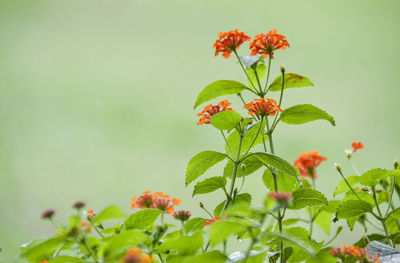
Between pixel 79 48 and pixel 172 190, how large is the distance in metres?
0.82

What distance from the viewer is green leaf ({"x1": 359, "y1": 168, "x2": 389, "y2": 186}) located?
0.63 meters

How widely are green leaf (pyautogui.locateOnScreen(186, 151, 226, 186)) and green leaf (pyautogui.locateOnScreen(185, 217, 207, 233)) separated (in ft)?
0.22

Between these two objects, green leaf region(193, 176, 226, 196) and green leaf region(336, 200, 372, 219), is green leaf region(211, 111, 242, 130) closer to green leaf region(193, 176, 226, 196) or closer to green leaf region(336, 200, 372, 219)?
green leaf region(193, 176, 226, 196)

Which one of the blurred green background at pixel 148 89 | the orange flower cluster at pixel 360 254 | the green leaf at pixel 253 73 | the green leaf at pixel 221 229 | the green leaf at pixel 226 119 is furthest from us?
the blurred green background at pixel 148 89

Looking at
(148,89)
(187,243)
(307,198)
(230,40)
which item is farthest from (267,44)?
(148,89)

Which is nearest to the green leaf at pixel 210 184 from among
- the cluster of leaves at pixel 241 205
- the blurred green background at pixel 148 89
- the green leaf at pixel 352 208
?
the cluster of leaves at pixel 241 205

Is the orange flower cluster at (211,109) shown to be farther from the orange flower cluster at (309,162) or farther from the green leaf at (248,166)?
the orange flower cluster at (309,162)

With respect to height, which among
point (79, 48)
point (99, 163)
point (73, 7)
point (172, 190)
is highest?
point (73, 7)

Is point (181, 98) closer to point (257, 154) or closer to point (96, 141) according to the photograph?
point (96, 141)

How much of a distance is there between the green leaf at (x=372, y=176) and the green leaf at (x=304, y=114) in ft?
0.35

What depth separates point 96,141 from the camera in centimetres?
152

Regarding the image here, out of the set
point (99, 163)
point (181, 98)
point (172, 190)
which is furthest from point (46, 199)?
point (181, 98)

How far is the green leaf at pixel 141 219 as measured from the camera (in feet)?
1.66

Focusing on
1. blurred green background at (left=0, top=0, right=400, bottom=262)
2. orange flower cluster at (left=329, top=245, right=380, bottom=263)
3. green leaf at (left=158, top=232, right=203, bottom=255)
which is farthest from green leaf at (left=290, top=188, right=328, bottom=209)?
blurred green background at (left=0, top=0, right=400, bottom=262)
